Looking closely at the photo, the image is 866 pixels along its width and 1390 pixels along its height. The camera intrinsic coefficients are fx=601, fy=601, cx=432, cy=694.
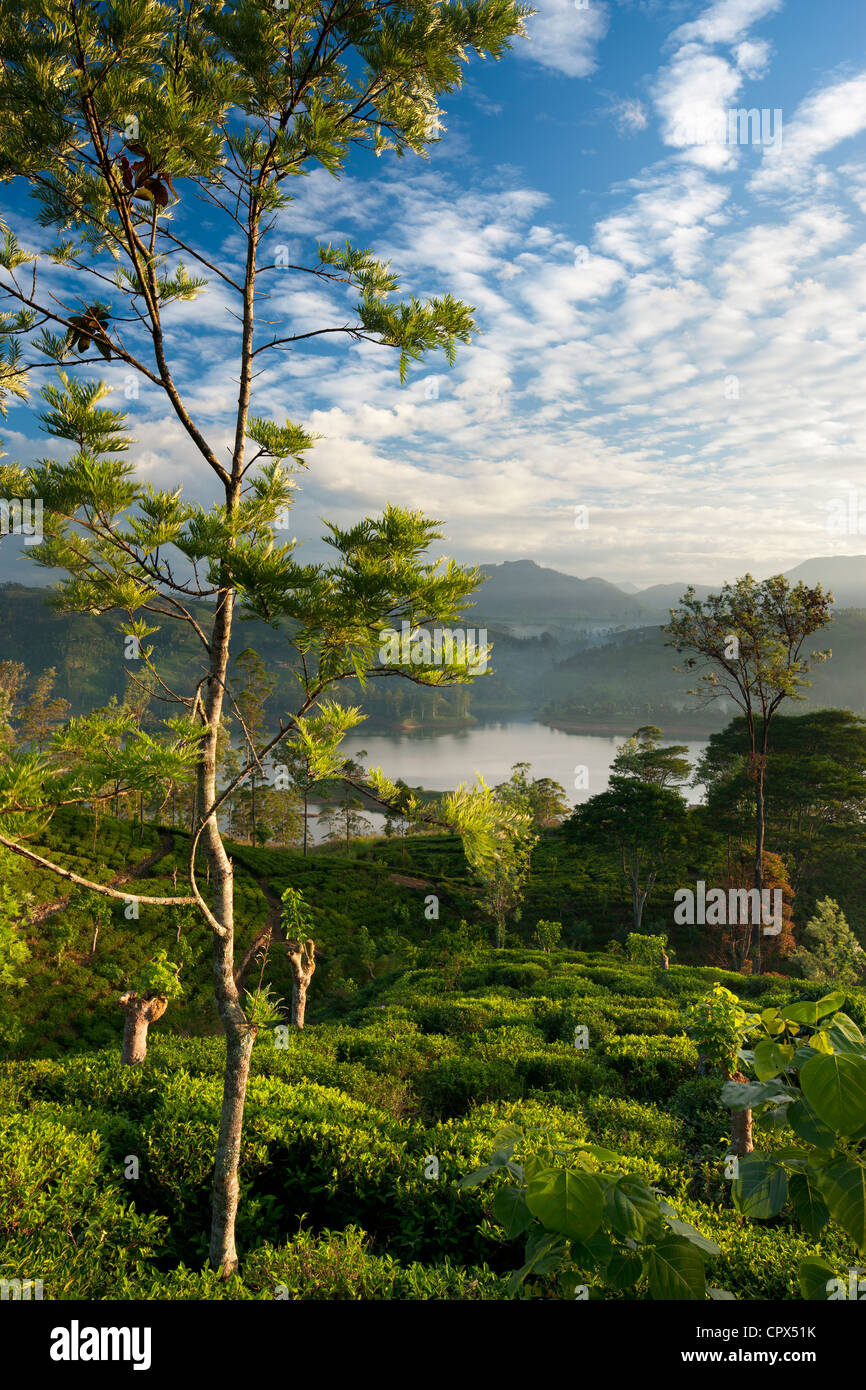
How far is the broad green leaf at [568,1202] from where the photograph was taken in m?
1.34

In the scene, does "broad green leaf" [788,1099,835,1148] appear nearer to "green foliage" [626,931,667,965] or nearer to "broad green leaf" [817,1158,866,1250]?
"broad green leaf" [817,1158,866,1250]

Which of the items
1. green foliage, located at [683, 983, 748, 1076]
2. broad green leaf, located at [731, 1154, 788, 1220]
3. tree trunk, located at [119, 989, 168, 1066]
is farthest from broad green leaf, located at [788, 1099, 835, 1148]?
tree trunk, located at [119, 989, 168, 1066]

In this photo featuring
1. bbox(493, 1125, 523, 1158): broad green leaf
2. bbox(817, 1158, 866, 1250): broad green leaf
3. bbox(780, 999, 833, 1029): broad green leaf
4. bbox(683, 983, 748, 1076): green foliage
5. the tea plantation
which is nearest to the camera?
bbox(817, 1158, 866, 1250): broad green leaf

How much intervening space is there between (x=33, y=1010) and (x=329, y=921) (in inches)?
414

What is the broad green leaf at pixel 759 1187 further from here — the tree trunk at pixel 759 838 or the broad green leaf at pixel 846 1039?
the tree trunk at pixel 759 838

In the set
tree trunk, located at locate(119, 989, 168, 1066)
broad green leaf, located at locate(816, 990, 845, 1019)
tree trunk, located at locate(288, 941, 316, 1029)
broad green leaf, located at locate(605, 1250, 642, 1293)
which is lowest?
tree trunk, located at locate(288, 941, 316, 1029)

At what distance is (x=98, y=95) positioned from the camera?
2637 millimetres

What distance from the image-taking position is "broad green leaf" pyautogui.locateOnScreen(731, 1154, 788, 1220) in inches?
54.9

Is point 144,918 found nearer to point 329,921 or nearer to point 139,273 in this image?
point 329,921

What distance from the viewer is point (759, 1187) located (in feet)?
4.70

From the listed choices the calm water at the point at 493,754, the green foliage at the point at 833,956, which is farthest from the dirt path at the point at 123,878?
the calm water at the point at 493,754

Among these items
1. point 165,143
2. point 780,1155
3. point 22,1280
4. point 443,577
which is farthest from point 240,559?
point 22,1280

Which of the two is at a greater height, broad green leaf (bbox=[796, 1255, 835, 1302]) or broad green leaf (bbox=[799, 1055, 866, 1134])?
broad green leaf (bbox=[799, 1055, 866, 1134])

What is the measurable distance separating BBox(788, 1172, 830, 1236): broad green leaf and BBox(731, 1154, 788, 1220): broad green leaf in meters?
0.08
